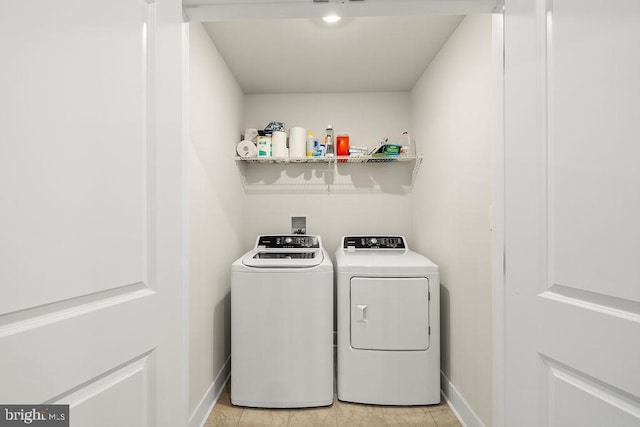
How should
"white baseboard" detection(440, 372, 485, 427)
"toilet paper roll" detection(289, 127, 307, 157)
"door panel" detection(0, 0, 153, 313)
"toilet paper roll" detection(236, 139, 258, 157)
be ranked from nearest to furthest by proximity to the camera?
1. "door panel" detection(0, 0, 153, 313)
2. "white baseboard" detection(440, 372, 485, 427)
3. "toilet paper roll" detection(236, 139, 258, 157)
4. "toilet paper roll" detection(289, 127, 307, 157)

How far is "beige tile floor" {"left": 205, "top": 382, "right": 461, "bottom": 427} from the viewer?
1.85 m

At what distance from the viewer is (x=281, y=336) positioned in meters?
1.95

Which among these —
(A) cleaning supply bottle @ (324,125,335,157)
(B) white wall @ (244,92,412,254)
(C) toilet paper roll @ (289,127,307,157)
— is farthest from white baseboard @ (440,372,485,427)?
(C) toilet paper roll @ (289,127,307,157)

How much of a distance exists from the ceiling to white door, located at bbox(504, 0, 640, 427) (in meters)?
1.06

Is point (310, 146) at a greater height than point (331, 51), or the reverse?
point (331, 51)

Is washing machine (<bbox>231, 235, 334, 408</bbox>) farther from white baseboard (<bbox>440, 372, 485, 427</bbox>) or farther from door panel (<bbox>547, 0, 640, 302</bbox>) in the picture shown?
door panel (<bbox>547, 0, 640, 302</bbox>)

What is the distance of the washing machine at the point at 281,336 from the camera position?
194 centimetres

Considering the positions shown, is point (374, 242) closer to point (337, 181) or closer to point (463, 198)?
point (337, 181)

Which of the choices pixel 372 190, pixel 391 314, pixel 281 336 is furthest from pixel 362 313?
pixel 372 190

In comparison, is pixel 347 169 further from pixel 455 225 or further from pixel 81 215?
pixel 81 215

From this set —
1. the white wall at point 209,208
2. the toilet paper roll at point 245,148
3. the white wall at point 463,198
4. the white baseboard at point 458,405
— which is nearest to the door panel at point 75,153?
the white wall at point 209,208

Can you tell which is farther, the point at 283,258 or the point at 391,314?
the point at 283,258

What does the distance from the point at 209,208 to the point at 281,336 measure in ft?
3.01

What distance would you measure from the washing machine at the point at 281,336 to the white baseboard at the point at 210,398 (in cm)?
14
